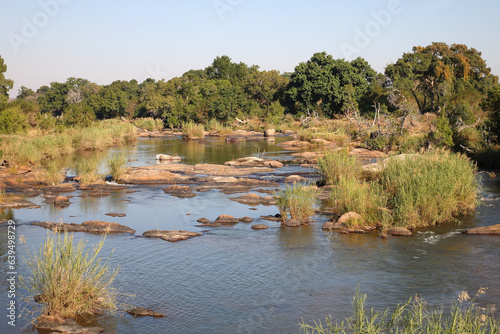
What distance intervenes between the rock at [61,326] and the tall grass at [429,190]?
302 inches

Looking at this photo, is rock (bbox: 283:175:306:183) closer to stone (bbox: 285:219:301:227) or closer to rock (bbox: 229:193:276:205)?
rock (bbox: 229:193:276:205)

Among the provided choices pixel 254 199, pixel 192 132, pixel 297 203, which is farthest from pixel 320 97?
pixel 297 203

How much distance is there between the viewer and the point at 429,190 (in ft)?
38.8

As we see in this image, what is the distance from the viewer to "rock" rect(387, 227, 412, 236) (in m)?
11.1

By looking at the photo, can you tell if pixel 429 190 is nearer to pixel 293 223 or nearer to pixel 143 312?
pixel 293 223

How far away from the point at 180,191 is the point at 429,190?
8865mm

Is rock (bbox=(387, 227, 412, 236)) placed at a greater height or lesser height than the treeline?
lesser

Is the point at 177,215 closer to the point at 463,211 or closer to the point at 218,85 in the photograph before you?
the point at 463,211

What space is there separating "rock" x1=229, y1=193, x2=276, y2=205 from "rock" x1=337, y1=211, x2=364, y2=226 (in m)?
3.62

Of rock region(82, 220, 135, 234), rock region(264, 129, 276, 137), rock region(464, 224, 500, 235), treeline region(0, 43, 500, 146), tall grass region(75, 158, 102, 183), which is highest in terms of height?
treeline region(0, 43, 500, 146)

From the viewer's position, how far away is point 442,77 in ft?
131

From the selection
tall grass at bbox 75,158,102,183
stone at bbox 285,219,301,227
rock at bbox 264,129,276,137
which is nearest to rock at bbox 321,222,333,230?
stone at bbox 285,219,301,227

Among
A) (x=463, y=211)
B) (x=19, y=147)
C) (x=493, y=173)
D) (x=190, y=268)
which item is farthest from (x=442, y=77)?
(x=190, y=268)

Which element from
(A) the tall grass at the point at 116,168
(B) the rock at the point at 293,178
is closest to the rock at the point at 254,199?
(B) the rock at the point at 293,178
